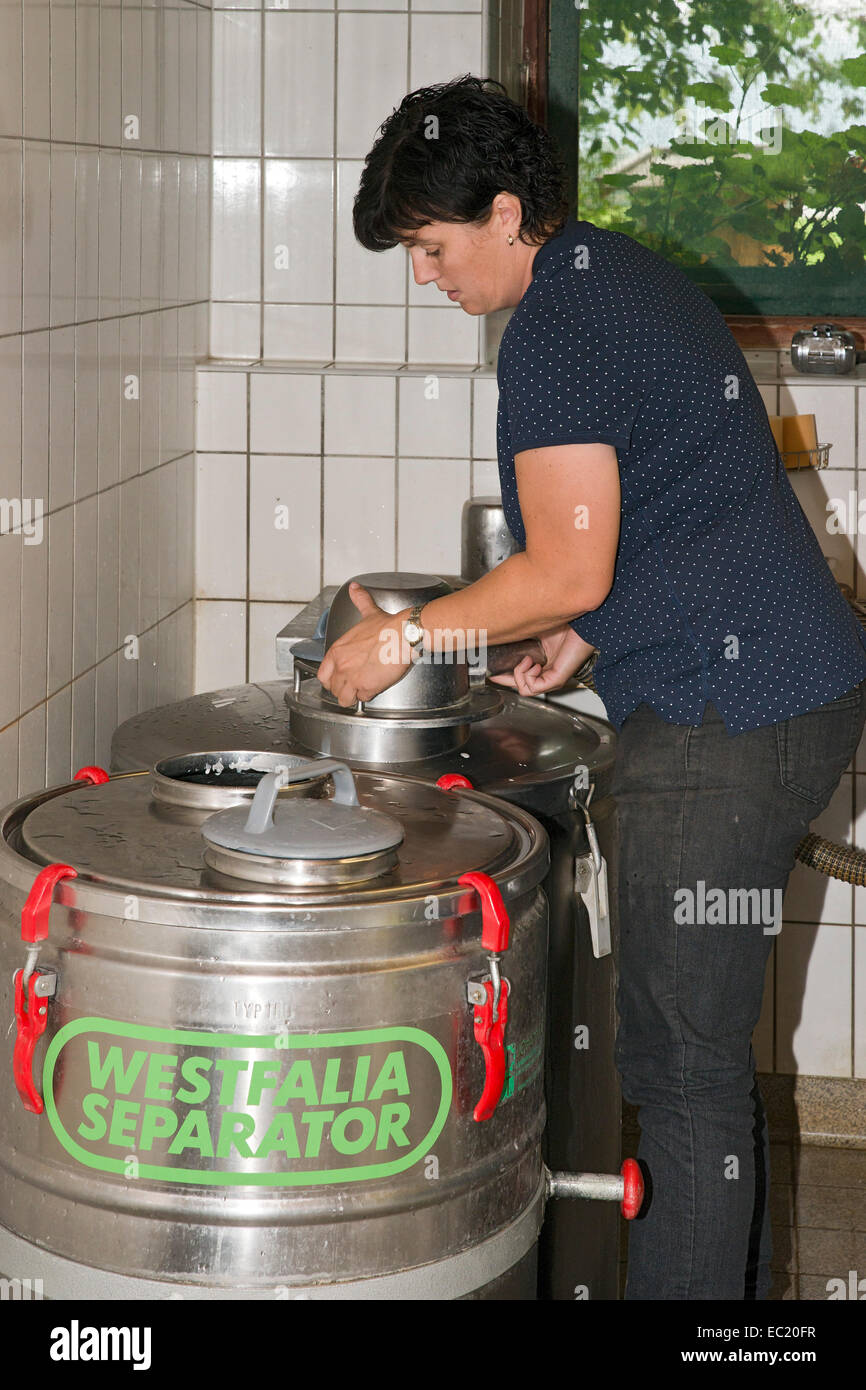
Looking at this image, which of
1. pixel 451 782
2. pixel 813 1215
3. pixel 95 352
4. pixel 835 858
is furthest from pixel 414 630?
pixel 813 1215

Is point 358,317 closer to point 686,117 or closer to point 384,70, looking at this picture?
point 384,70

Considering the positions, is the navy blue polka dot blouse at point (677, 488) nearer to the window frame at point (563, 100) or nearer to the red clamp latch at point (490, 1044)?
the red clamp latch at point (490, 1044)

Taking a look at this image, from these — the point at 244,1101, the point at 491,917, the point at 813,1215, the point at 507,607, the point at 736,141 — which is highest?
the point at 736,141

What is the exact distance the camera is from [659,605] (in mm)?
1639

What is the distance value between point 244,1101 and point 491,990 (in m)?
0.22

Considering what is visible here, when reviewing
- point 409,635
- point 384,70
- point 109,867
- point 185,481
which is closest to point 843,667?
point 409,635

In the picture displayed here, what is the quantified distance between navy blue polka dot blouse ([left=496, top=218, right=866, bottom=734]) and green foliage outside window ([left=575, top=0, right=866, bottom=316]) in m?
1.48

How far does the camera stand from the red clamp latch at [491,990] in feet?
4.20

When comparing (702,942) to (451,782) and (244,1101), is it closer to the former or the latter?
(451,782)

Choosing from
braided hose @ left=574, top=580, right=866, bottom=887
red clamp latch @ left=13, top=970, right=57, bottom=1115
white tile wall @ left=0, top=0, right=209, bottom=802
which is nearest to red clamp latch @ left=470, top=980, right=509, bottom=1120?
red clamp latch @ left=13, top=970, right=57, bottom=1115

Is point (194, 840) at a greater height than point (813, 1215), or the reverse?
point (194, 840)

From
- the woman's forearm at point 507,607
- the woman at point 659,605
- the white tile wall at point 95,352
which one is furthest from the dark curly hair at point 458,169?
the white tile wall at point 95,352

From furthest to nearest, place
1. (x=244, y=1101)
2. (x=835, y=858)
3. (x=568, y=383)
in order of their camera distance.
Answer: (x=835, y=858) → (x=568, y=383) → (x=244, y=1101)

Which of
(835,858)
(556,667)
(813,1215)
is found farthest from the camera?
(813,1215)
